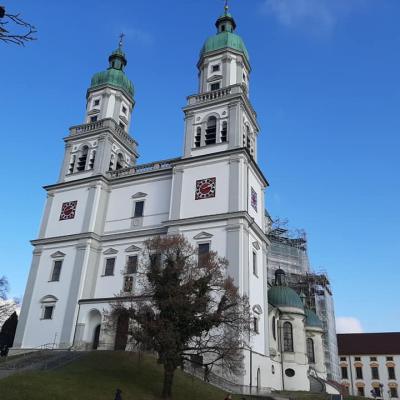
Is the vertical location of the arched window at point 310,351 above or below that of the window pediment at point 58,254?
below

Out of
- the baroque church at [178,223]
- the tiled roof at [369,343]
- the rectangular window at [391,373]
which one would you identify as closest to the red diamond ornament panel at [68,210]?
the baroque church at [178,223]

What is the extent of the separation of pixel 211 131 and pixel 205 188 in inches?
241

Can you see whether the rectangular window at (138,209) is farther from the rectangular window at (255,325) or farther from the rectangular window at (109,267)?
the rectangular window at (255,325)

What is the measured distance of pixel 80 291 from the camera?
121 feet

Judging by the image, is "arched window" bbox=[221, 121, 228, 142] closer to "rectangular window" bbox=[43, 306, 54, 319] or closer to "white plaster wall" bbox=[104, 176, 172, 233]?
"white plaster wall" bbox=[104, 176, 172, 233]

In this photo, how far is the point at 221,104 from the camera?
132ft

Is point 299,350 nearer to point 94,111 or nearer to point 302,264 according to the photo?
point 302,264

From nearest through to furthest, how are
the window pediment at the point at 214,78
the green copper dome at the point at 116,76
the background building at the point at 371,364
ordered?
the window pediment at the point at 214,78 < the green copper dome at the point at 116,76 < the background building at the point at 371,364

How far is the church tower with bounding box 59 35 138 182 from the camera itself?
44500mm

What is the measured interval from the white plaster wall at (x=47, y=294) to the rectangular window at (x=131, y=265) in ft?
16.6

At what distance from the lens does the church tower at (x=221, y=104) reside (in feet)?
127

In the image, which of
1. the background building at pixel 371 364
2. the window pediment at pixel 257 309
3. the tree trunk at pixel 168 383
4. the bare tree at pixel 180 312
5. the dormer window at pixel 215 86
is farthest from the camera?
the background building at pixel 371 364

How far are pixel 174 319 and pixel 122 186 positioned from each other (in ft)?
73.5

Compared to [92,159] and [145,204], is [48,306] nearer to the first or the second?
[145,204]
